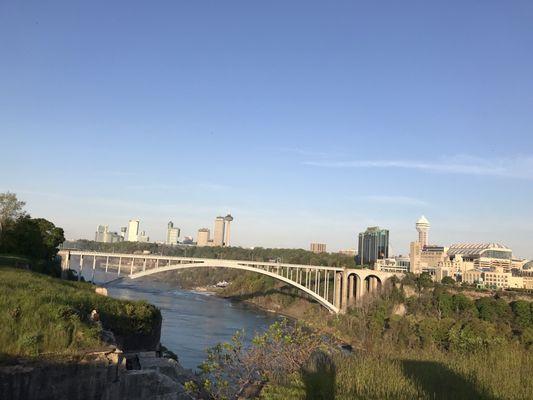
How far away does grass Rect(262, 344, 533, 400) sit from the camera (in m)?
4.92

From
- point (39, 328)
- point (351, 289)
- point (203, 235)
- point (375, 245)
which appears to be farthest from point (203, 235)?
point (39, 328)

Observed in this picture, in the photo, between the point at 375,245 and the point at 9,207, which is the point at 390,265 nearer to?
the point at 375,245

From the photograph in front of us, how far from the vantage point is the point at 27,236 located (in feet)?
113

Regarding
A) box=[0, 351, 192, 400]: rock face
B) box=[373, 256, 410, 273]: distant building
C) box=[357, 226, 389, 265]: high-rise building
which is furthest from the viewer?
box=[357, 226, 389, 265]: high-rise building

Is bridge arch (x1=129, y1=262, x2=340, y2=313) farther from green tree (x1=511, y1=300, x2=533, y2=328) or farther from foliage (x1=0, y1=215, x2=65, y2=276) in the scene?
green tree (x1=511, y1=300, x2=533, y2=328)

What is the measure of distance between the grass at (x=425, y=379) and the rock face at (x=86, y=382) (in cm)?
518

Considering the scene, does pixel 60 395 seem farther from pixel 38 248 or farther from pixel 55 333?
pixel 38 248

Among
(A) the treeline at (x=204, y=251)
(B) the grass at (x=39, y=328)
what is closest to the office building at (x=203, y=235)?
(A) the treeline at (x=204, y=251)

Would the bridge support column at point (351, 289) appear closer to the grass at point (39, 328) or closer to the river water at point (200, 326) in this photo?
the river water at point (200, 326)

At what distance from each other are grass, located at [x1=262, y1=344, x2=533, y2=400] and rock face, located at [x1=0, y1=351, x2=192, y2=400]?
5.18 meters

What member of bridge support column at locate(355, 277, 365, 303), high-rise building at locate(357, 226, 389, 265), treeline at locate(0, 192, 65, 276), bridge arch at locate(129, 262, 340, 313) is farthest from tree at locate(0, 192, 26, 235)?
high-rise building at locate(357, 226, 389, 265)

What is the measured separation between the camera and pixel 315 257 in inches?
3423

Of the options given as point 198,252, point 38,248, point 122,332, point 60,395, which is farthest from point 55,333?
point 198,252

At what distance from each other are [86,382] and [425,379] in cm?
696
